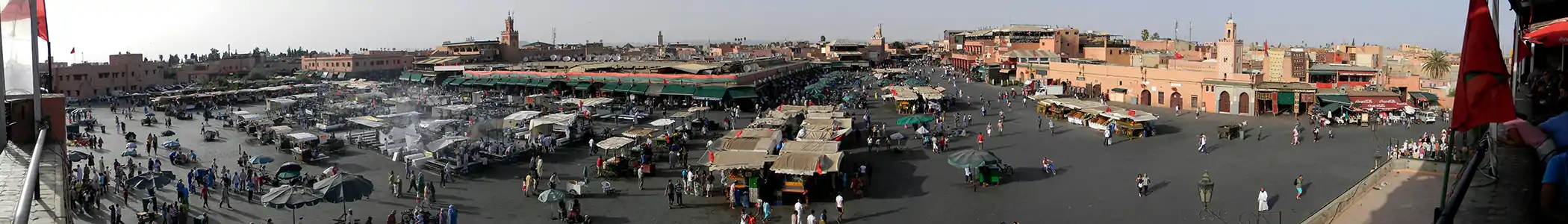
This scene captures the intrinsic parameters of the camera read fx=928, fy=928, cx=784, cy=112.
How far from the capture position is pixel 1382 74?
32969 mm

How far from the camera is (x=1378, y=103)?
27406mm

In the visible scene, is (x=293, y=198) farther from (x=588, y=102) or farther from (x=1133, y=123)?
(x=588, y=102)

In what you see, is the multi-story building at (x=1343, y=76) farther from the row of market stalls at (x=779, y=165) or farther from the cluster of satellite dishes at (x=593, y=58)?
the cluster of satellite dishes at (x=593, y=58)

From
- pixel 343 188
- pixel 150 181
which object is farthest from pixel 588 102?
pixel 343 188

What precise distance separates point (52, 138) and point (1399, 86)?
36.5m

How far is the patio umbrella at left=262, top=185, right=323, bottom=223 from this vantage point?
Result: 489 inches

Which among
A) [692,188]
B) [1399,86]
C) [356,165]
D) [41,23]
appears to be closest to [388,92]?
[356,165]

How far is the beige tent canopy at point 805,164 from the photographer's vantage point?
14.9m

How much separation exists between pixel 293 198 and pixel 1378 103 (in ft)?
93.2

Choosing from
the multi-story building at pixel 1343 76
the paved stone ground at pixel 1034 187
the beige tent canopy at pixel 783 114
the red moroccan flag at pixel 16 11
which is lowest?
the paved stone ground at pixel 1034 187

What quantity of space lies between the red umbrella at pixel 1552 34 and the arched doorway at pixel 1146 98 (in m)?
29.4

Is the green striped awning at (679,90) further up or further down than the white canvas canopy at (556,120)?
further up

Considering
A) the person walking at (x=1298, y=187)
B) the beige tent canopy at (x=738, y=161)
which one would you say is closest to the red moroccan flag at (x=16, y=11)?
the beige tent canopy at (x=738, y=161)

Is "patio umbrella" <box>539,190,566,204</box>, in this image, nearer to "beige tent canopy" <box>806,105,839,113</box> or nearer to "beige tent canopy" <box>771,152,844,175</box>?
"beige tent canopy" <box>771,152,844,175</box>
